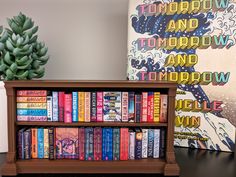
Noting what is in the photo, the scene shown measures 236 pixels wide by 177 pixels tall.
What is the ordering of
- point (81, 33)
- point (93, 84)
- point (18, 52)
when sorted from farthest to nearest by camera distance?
point (81, 33) → point (18, 52) → point (93, 84)

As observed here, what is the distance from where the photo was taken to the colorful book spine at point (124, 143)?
0.90m

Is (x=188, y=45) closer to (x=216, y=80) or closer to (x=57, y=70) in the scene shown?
(x=216, y=80)

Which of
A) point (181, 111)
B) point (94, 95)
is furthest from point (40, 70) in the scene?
point (181, 111)

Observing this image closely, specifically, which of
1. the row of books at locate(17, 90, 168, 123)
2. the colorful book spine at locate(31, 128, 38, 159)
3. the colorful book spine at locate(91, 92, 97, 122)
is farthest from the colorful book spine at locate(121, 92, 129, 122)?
the colorful book spine at locate(31, 128, 38, 159)

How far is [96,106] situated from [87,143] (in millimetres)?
137

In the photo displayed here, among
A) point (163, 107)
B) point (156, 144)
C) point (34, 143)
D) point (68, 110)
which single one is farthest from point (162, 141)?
point (34, 143)

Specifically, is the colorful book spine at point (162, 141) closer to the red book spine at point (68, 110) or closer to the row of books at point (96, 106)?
the row of books at point (96, 106)

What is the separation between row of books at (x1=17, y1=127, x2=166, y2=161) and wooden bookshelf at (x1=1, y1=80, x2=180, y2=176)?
0.9 inches

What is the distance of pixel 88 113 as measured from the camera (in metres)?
0.90

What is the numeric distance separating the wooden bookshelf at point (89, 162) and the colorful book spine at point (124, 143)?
0.07 feet

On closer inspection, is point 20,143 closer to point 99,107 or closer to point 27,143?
point 27,143

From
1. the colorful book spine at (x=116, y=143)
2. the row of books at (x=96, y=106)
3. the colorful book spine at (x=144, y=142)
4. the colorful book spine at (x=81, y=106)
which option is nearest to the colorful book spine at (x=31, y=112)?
the row of books at (x=96, y=106)

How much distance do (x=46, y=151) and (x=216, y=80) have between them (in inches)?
28.7

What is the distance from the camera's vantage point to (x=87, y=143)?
896 millimetres
